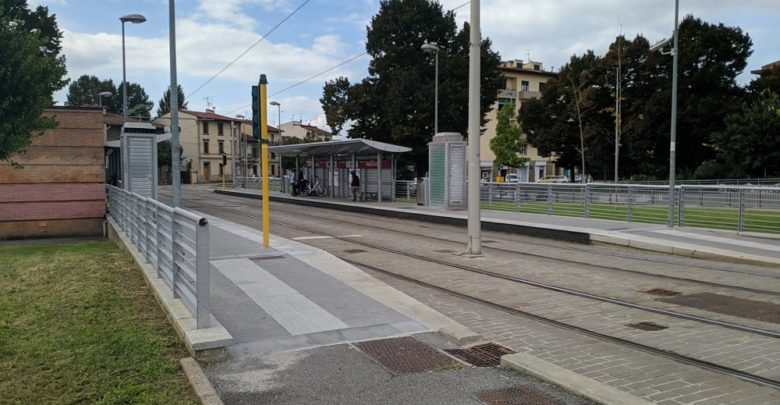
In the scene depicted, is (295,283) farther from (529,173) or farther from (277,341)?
(529,173)

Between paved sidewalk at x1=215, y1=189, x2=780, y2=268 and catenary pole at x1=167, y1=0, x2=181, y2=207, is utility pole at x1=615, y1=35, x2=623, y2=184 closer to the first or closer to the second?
paved sidewalk at x1=215, y1=189, x2=780, y2=268

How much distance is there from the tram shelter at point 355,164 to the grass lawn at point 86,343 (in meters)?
18.3

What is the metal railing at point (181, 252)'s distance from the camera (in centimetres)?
559

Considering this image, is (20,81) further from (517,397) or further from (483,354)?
(517,397)

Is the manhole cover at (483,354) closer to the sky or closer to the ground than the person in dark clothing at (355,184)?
closer to the ground

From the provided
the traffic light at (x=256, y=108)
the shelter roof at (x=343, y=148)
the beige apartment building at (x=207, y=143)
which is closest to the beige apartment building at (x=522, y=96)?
the beige apartment building at (x=207, y=143)

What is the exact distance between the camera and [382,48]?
4681 cm

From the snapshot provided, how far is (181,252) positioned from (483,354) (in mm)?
3413

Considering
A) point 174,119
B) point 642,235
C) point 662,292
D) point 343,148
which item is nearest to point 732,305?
point 662,292

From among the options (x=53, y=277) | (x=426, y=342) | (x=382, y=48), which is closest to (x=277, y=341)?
(x=426, y=342)

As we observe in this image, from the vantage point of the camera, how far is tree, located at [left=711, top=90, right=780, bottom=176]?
1469 inches

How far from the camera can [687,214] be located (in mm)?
17359

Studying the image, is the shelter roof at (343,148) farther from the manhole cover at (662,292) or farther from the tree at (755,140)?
the tree at (755,140)

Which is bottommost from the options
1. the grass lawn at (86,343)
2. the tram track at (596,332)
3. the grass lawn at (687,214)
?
the tram track at (596,332)
